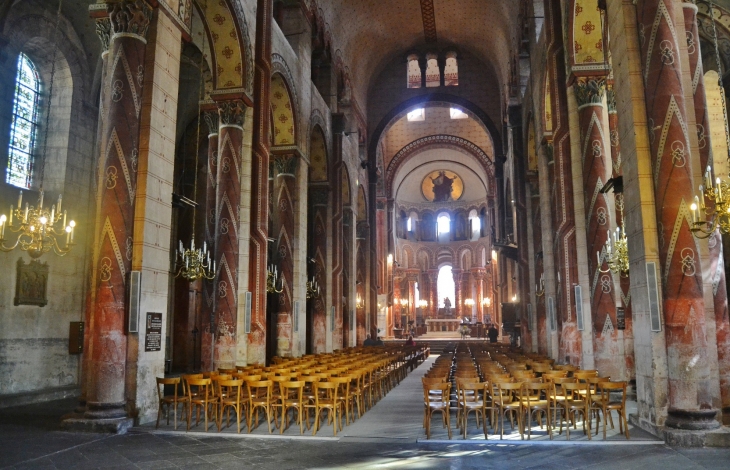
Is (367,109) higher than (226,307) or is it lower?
higher

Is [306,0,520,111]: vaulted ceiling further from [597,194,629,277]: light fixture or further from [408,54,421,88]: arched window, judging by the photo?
[597,194,629,277]: light fixture

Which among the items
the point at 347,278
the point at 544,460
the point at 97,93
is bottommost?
the point at 544,460

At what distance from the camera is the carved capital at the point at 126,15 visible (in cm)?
906

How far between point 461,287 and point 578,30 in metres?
38.1

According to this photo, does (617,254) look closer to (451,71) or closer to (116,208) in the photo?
(116,208)

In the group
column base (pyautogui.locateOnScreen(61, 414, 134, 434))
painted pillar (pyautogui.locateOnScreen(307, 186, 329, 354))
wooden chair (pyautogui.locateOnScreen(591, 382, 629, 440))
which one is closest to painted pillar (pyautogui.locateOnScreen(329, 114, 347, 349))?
painted pillar (pyautogui.locateOnScreen(307, 186, 329, 354))

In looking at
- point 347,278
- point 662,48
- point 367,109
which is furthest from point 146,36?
point 367,109

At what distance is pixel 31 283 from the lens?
41.8 ft

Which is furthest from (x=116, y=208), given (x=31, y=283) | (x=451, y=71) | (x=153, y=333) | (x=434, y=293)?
(x=434, y=293)

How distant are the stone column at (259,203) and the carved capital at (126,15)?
17.2 ft

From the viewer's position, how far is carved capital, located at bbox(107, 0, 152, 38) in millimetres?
9062

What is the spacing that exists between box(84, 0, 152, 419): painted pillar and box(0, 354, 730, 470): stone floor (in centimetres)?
75

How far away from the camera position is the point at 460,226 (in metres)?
49.8

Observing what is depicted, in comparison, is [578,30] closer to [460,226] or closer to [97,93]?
[97,93]
